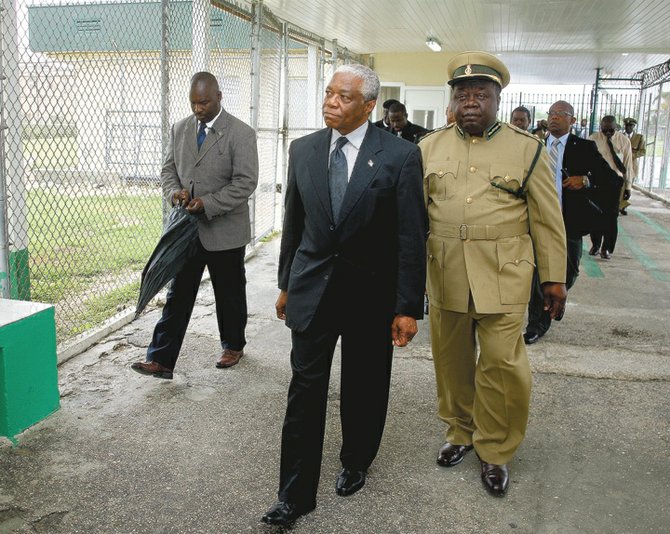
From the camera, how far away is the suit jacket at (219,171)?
4.48 m

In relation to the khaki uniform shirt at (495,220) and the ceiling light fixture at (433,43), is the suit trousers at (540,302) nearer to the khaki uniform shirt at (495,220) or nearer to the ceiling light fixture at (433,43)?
the khaki uniform shirt at (495,220)

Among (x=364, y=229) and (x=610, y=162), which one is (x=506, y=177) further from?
(x=610, y=162)

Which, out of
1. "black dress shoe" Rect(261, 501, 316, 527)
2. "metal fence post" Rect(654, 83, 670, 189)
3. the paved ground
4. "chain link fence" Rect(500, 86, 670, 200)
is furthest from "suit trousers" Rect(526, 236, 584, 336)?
"metal fence post" Rect(654, 83, 670, 189)

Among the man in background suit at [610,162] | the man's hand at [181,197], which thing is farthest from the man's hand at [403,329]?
the man in background suit at [610,162]

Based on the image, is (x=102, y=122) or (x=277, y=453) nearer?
(x=277, y=453)

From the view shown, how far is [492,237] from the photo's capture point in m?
3.17

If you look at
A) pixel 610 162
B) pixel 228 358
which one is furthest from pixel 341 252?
pixel 610 162

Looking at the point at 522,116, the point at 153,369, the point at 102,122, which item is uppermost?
the point at 522,116

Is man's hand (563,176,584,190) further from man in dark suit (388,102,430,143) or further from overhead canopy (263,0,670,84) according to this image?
overhead canopy (263,0,670,84)

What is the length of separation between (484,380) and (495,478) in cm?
46

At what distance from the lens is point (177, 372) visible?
15.4ft

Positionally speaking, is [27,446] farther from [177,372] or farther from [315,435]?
[315,435]

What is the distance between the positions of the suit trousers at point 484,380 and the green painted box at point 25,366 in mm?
2140

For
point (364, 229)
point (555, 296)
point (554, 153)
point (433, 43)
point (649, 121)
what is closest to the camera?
point (364, 229)
